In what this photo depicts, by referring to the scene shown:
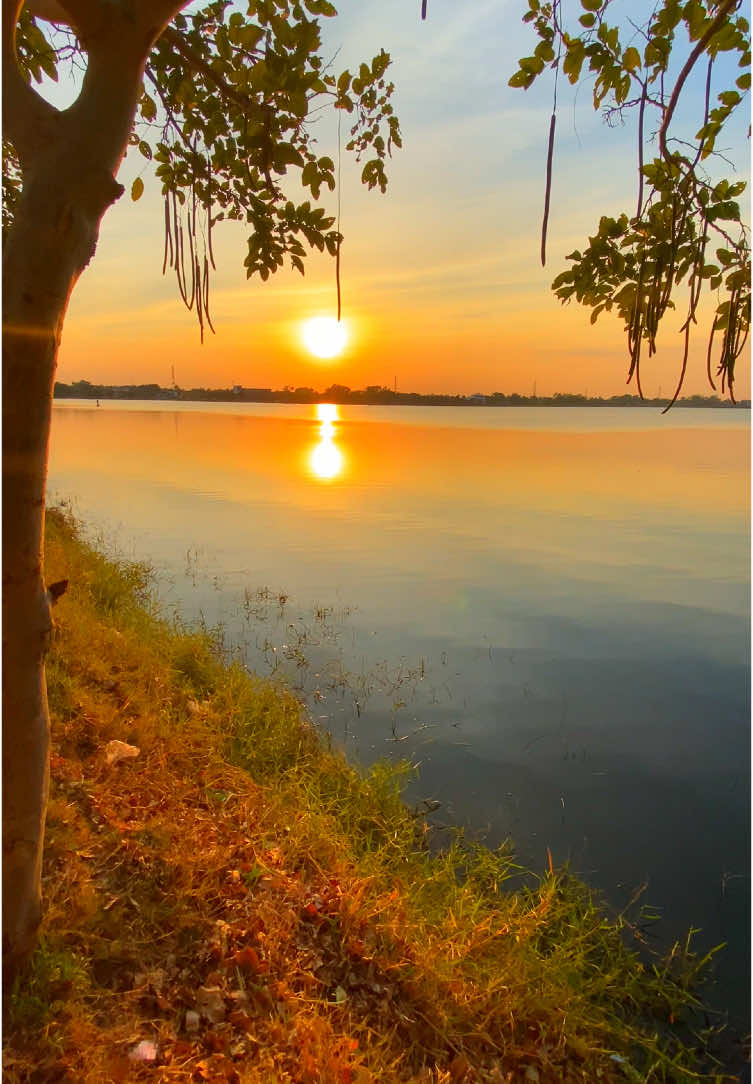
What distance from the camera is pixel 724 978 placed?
17.3 feet

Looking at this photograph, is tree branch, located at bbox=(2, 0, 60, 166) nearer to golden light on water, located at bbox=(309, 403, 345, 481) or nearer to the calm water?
the calm water

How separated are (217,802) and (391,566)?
1280 cm

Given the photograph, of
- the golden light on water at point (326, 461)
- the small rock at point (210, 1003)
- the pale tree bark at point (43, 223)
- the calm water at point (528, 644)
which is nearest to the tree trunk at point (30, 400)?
the pale tree bark at point (43, 223)

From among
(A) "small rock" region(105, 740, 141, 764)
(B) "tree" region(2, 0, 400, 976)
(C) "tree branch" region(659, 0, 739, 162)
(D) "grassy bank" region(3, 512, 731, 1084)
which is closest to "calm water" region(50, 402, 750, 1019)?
(D) "grassy bank" region(3, 512, 731, 1084)

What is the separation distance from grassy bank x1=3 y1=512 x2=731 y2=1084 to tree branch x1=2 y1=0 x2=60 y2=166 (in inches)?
Answer: 152

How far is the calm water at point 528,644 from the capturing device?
7078 millimetres

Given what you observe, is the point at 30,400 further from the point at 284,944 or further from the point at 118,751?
the point at 118,751

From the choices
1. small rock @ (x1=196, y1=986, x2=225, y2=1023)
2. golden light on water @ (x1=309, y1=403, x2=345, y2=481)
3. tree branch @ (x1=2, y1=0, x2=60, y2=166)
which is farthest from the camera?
golden light on water @ (x1=309, y1=403, x2=345, y2=481)

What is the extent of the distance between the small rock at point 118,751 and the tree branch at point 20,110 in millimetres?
4664

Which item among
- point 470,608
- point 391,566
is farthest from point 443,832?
point 391,566

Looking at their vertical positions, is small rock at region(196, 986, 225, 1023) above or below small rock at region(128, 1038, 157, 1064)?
below

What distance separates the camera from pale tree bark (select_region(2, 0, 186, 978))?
2404mm

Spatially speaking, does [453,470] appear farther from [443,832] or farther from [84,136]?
[84,136]

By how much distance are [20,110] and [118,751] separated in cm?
487
